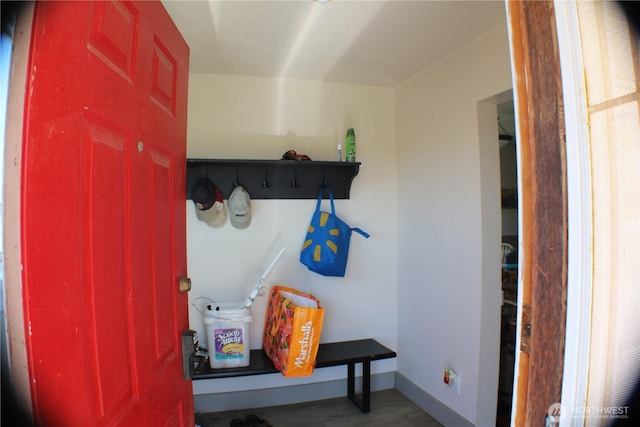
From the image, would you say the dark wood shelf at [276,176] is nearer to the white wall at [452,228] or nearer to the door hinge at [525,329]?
the white wall at [452,228]

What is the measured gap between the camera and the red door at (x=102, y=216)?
0.49 meters

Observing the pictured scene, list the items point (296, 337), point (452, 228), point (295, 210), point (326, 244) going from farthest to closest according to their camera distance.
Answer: point (295, 210)
point (326, 244)
point (452, 228)
point (296, 337)

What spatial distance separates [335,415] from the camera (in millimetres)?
2293

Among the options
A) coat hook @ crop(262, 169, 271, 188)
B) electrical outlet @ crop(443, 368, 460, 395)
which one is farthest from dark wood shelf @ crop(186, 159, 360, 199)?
electrical outlet @ crop(443, 368, 460, 395)

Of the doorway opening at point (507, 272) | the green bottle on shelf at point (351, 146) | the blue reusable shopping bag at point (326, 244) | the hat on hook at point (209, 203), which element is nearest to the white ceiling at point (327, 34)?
the green bottle on shelf at point (351, 146)

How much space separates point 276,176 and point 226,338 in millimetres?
1106

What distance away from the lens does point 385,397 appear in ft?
8.24

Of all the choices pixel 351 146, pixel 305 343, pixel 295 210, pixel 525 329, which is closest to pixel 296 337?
pixel 305 343

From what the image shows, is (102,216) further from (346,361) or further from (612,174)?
(346,361)

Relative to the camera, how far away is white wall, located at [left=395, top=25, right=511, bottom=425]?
75.6 inches

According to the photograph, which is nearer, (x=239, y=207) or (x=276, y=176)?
(x=239, y=207)

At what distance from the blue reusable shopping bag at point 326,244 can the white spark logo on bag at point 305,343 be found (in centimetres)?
46

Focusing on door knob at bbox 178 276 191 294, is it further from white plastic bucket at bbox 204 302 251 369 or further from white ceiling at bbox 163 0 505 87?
white ceiling at bbox 163 0 505 87

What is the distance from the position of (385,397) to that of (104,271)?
2.38 m
